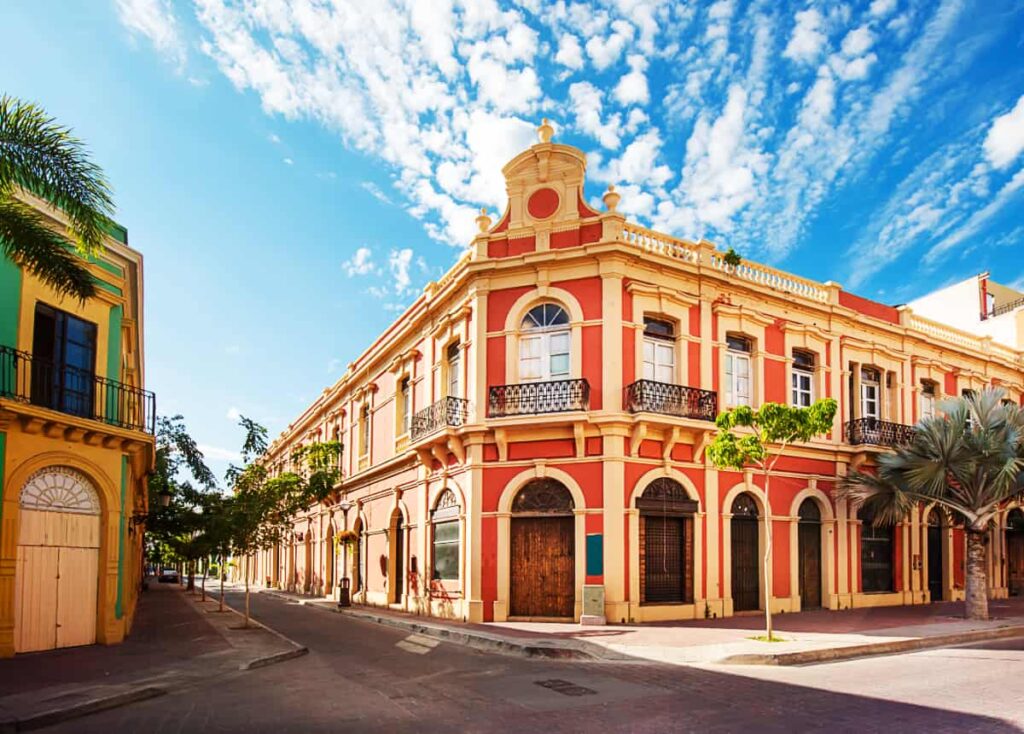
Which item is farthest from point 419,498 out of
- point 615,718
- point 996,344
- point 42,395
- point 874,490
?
point 996,344

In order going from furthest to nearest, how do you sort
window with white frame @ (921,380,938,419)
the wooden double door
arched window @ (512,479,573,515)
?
window with white frame @ (921,380,938,419) → arched window @ (512,479,573,515) → the wooden double door

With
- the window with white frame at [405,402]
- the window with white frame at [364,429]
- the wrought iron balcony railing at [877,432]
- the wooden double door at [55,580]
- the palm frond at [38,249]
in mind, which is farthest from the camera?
the window with white frame at [364,429]

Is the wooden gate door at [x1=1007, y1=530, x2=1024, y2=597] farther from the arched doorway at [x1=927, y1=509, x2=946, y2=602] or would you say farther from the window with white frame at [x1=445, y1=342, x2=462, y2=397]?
the window with white frame at [x1=445, y1=342, x2=462, y2=397]

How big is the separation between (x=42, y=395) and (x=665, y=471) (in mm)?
13283

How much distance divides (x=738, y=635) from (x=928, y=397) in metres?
15.1

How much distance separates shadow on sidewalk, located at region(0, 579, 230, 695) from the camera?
11.0 m

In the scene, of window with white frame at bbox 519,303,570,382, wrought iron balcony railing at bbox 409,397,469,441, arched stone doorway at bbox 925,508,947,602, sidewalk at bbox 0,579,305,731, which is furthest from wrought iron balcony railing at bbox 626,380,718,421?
arched stone doorway at bbox 925,508,947,602

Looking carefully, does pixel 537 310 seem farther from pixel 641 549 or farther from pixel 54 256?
pixel 54 256

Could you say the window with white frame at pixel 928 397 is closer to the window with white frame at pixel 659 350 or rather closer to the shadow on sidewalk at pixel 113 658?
the window with white frame at pixel 659 350

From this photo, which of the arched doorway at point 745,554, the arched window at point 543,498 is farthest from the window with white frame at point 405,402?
the arched doorway at point 745,554

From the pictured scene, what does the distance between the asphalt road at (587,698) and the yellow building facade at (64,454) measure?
4218 mm

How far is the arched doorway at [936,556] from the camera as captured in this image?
83.5 feet

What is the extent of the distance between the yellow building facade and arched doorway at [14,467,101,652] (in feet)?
0.06

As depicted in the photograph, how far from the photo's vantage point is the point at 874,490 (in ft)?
70.2
